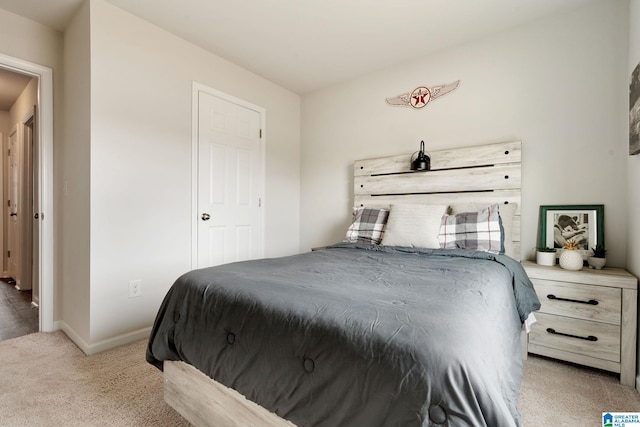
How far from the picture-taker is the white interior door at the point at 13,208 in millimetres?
3875

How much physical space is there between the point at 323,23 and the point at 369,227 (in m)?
1.74

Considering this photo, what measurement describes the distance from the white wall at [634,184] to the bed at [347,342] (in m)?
0.67

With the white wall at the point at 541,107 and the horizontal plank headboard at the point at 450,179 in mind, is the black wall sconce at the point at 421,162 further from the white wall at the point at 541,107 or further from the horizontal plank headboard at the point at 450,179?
the white wall at the point at 541,107

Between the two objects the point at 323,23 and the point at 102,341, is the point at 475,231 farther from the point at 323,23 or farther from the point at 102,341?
the point at 102,341

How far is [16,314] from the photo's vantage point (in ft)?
9.37

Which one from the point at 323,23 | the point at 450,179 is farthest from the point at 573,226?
the point at 323,23

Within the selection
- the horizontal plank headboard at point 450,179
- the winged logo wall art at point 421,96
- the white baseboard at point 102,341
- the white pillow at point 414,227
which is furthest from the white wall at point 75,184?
the winged logo wall art at point 421,96

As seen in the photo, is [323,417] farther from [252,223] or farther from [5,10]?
[5,10]

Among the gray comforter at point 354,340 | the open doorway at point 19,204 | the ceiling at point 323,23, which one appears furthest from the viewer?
the open doorway at point 19,204

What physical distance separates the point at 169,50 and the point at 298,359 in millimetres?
2760

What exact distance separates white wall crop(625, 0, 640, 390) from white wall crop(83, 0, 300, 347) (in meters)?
3.15

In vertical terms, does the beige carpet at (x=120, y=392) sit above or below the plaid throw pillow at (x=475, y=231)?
below

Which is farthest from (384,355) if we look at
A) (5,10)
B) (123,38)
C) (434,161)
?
(5,10)

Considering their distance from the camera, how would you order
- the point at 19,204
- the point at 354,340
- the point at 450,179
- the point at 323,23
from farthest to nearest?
the point at 19,204 < the point at 450,179 < the point at 323,23 < the point at 354,340
